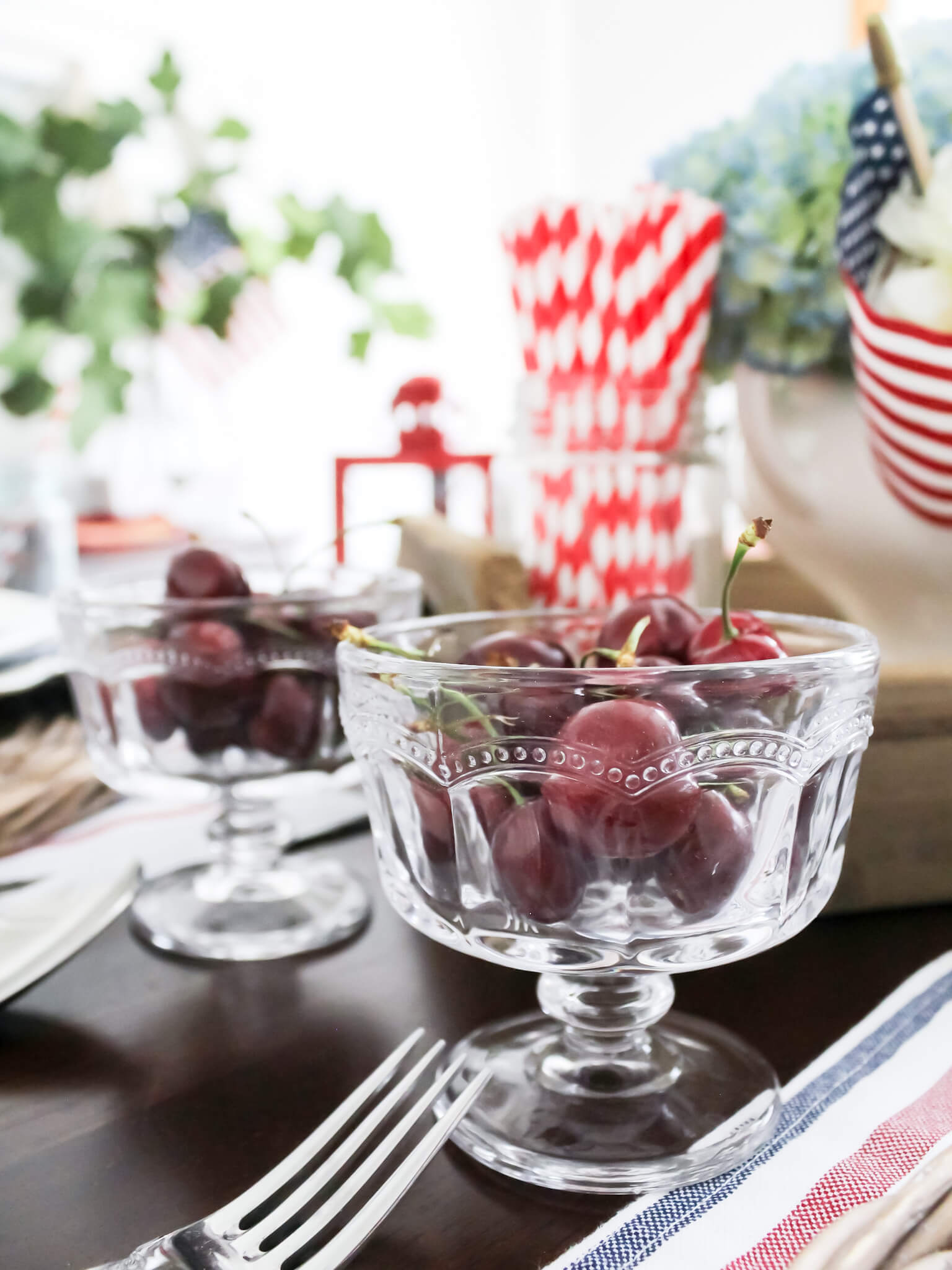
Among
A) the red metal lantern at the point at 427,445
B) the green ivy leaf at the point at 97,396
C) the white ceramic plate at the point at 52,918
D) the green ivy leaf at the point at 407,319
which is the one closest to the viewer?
the white ceramic plate at the point at 52,918

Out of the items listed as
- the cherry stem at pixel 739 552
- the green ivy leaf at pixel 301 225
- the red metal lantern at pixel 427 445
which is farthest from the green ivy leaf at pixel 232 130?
the cherry stem at pixel 739 552

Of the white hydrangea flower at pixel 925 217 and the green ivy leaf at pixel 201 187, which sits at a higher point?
the green ivy leaf at pixel 201 187

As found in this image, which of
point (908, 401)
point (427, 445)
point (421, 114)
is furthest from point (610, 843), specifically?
point (421, 114)

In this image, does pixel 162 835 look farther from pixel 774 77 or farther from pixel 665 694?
pixel 774 77

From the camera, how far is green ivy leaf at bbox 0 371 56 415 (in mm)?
1054

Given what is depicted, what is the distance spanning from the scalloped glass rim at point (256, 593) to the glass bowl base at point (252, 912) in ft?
0.35

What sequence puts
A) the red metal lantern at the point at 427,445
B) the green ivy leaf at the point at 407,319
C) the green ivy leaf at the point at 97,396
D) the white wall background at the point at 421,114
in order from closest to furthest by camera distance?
1. the red metal lantern at the point at 427,445
2. the green ivy leaf at the point at 97,396
3. the green ivy leaf at the point at 407,319
4. the white wall background at the point at 421,114

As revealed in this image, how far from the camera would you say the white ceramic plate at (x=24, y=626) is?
56cm

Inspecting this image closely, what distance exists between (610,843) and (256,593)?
8.7 inches

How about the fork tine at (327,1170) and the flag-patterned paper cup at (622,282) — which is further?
the flag-patterned paper cup at (622,282)

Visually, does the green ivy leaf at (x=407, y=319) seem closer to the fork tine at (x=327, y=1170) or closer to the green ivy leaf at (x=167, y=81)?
the green ivy leaf at (x=167, y=81)

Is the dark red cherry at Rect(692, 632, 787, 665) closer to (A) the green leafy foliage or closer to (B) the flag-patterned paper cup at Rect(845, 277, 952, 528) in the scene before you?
(B) the flag-patterned paper cup at Rect(845, 277, 952, 528)

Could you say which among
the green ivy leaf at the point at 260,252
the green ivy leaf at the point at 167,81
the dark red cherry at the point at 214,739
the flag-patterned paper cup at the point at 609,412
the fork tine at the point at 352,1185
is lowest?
the fork tine at the point at 352,1185

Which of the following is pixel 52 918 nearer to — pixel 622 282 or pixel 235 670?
pixel 235 670
